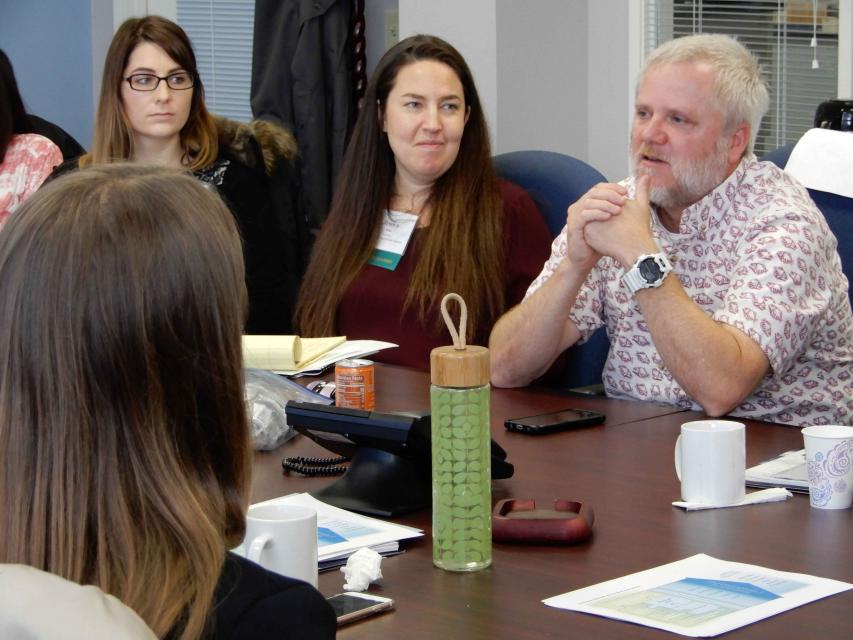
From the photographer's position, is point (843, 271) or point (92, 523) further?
point (843, 271)

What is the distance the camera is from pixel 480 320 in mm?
2996

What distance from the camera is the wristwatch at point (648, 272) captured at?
2.34 m

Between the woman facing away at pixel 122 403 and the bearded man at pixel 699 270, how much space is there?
148 centimetres

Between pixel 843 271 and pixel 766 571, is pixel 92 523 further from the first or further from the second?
pixel 843 271

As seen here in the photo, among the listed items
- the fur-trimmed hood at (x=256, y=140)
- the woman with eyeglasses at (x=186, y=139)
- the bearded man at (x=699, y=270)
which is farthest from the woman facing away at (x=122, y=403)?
the fur-trimmed hood at (x=256, y=140)

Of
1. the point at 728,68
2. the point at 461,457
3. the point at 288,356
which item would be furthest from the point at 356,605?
the point at 728,68

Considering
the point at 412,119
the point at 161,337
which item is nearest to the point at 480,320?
the point at 412,119

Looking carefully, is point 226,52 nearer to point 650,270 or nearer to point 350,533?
point 650,270

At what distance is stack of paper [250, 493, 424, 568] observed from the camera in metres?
1.44

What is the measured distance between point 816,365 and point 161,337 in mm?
1865

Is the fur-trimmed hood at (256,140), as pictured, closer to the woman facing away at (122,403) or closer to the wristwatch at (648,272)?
the wristwatch at (648,272)

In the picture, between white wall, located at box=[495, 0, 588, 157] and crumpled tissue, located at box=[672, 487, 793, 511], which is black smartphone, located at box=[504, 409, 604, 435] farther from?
white wall, located at box=[495, 0, 588, 157]

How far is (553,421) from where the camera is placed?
6.63ft

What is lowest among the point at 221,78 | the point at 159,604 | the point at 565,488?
the point at 565,488
